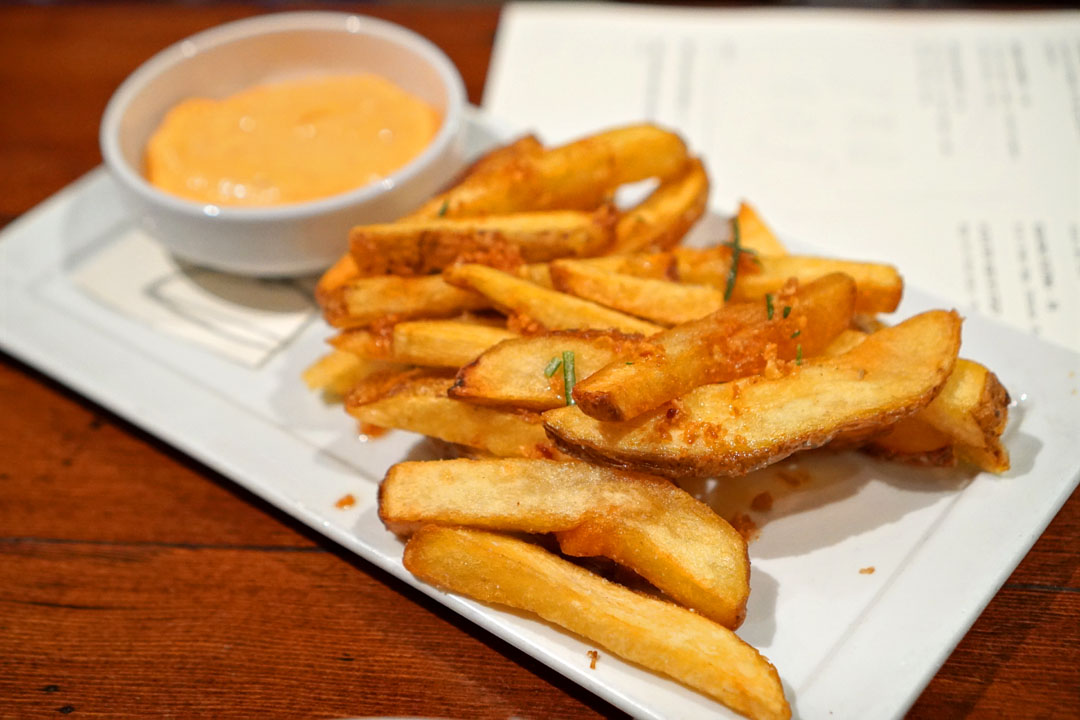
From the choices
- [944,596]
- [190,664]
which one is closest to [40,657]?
[190,664]

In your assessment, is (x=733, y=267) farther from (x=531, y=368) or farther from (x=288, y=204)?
(x=288, y=204)

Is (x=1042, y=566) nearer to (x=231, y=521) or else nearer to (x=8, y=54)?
(x=231, y=521)

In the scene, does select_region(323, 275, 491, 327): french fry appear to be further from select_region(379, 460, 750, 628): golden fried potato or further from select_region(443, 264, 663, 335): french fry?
select_region(379, 460, 750, 628): golden fried potato

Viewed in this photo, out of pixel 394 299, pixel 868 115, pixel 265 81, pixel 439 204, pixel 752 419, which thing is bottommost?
pixel 265 81

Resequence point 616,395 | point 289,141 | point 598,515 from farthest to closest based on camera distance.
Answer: point 289,141 < point 598,515 < point 616,395

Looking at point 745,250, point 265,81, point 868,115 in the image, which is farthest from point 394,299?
point 868,115
